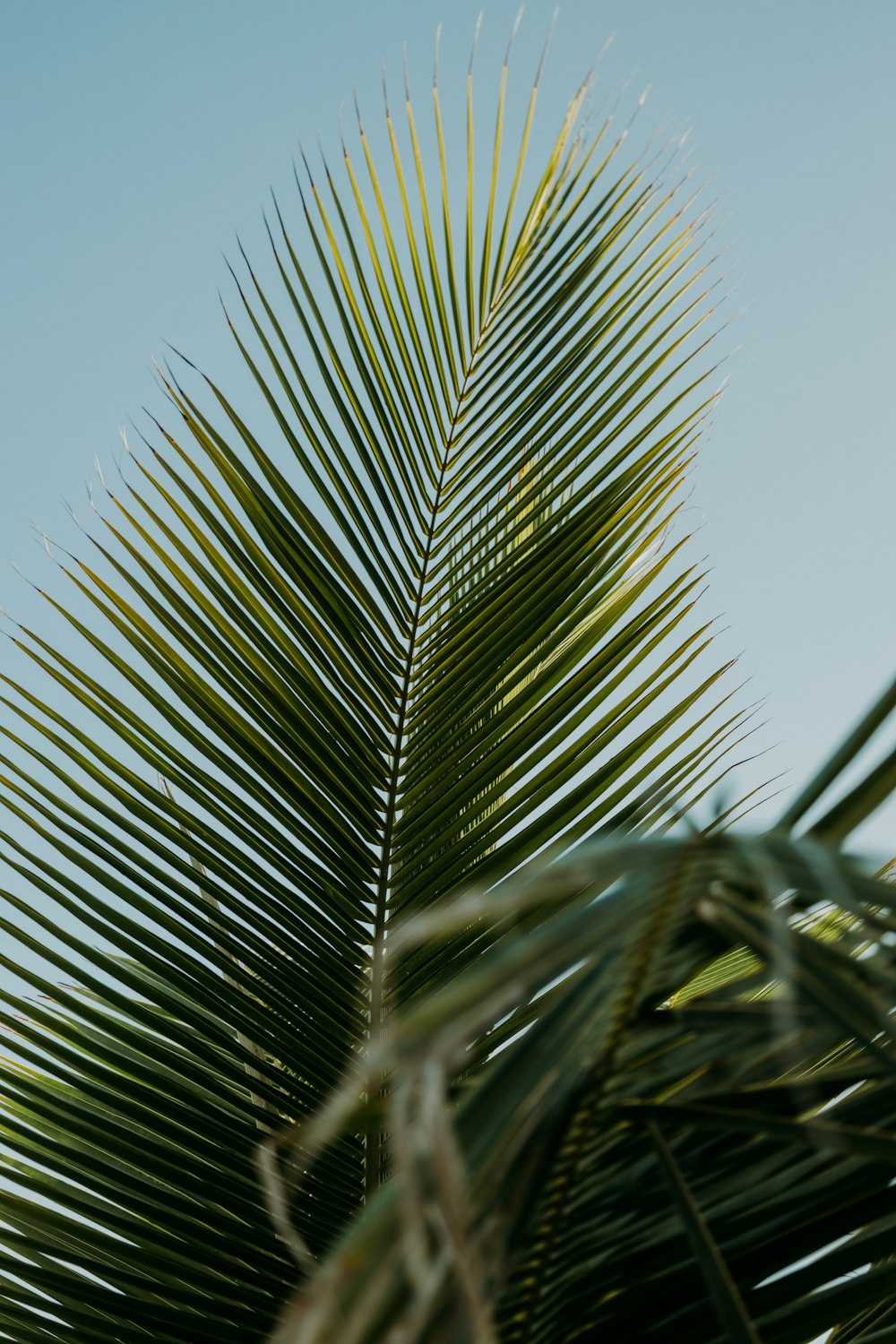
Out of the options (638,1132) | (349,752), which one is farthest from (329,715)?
(638,1132)

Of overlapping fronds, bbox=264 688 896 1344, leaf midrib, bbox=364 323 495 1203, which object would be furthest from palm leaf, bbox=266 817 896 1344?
leaf midrib, bbox=364 323 495 1203

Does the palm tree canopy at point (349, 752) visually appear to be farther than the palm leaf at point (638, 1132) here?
Yes

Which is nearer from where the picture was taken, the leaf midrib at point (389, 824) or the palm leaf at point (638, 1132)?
the palm leaf at point (638, 1132)

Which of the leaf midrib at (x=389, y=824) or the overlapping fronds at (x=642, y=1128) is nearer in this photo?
the overlapping fronds at (x=642, y=1128)

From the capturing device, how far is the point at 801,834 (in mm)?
429

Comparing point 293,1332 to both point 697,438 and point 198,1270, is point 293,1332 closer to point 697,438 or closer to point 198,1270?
point 198,1270

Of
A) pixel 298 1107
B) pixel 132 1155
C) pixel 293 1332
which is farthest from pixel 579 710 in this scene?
pixel 293 1332

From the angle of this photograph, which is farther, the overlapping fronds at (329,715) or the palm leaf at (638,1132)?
the overlapping fronds at (329,715)

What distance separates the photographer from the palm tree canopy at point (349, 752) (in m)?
0.87

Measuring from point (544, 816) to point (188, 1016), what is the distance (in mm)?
379

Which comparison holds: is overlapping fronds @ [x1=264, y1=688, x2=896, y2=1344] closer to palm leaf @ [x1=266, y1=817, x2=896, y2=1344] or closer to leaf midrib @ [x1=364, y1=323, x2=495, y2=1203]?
palm leaf @ [x1=266, y1=817, x2=896, y2=1344]

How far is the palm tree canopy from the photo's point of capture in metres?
0.87

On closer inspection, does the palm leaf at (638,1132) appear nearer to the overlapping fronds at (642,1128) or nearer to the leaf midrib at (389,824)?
the overlapping fronds at (642,1128)

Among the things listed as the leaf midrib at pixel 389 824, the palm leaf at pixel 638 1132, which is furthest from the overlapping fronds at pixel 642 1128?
the leaf midrib at pixel 389 824
